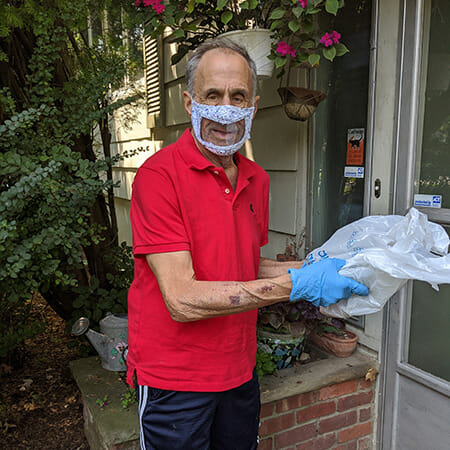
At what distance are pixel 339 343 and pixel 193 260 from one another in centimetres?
147

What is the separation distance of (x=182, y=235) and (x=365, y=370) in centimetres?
165

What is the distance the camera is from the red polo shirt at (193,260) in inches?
57.4

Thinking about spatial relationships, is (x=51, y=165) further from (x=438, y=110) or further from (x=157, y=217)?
(x=438, y=110)

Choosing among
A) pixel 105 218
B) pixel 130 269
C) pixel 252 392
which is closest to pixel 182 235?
pixel 252 392

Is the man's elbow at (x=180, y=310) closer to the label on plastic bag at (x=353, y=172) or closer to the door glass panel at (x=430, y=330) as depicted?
the door glass panel at (x=430, y=330)

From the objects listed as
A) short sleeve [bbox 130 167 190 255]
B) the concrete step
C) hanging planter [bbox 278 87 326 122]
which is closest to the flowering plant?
hanging planter [bbox 278 87 326 122]

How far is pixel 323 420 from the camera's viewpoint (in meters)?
2.45

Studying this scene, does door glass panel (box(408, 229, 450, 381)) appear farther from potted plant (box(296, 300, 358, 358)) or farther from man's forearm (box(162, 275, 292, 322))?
man's forearm (box(162, 275, 292, 322))

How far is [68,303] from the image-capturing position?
138 inches

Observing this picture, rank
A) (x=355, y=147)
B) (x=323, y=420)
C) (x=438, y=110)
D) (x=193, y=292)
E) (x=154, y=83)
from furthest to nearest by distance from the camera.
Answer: (x=154, y=83)
(x=355, y=147)
(x=323, y=420)
(x=438, y=110)
(x=193, y=292)

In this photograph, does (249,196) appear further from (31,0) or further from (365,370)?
(31,0)

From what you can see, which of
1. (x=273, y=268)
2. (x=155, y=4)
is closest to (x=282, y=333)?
(x=273, y=268)

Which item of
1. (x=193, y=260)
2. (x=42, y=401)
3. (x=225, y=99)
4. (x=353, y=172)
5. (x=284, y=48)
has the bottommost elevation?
(x=42, y=401)

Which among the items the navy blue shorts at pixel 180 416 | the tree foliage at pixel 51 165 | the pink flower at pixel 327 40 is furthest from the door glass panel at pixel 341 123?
the navy blue shorts at pixel 180 416
